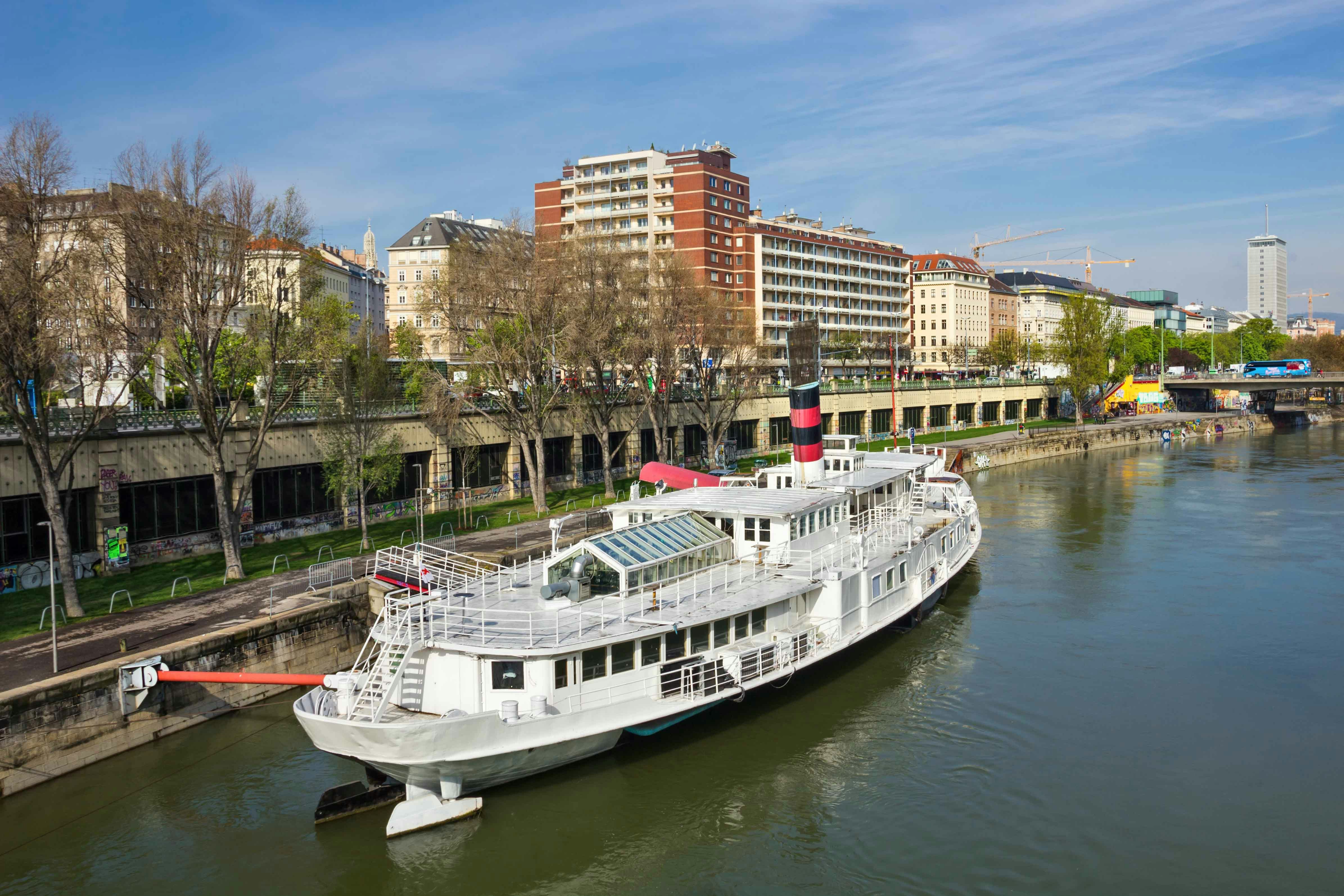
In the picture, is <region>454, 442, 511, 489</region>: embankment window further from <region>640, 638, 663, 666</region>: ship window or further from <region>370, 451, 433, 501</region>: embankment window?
<region>640, 638, 663, 666</region>: ship window

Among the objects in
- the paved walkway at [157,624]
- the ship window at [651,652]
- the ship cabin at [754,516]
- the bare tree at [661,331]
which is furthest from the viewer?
the bare tree at [661,331]

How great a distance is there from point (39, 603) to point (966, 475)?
230 feet

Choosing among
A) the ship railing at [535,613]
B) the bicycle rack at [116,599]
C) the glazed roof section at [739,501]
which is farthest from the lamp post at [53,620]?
the glazed roof section at [739,501]

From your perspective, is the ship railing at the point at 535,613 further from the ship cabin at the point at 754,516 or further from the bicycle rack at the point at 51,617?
the bicycle rack at the point at 51,617

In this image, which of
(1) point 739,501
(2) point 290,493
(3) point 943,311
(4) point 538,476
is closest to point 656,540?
(1) point 739,501

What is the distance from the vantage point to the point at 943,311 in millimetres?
176250

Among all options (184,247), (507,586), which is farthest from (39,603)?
(507,586)

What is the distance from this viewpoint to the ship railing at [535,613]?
2198cm

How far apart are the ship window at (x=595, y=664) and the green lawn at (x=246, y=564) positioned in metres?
14.7

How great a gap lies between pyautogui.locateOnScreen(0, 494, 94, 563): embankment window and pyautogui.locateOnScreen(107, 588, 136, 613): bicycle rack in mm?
2805

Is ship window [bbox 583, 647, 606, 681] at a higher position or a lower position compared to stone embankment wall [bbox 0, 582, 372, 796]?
higher

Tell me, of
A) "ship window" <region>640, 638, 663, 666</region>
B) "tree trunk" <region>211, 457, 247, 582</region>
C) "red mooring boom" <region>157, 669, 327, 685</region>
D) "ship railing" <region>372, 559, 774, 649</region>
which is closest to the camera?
"red mooring boom" <region>157, 669, 327, 685</region>

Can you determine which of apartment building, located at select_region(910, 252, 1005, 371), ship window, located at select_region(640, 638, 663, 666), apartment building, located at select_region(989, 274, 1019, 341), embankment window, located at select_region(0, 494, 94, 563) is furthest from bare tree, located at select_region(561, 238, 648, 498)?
apartment building, located at select_region(989, 274, 1019, 341)

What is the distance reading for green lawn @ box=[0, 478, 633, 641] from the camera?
1153 inches
